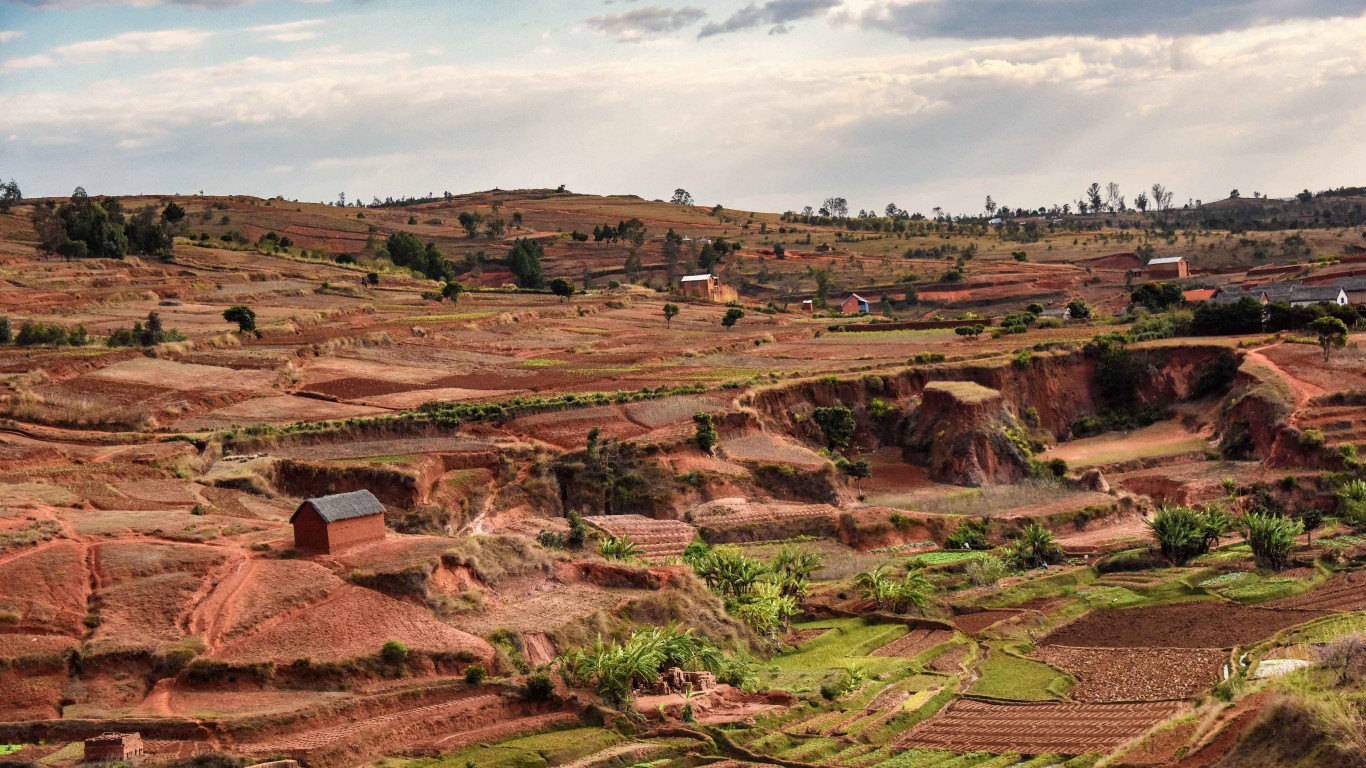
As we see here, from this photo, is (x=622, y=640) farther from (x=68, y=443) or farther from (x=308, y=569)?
(x=68, y=443)

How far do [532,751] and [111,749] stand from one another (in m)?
7.09

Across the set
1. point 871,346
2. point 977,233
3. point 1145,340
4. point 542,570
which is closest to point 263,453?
point 542,570

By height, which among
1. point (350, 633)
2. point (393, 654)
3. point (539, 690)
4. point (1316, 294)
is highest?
point (1316, 294)

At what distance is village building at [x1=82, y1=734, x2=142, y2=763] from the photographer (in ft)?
84.9

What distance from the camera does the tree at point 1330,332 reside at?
61969mm

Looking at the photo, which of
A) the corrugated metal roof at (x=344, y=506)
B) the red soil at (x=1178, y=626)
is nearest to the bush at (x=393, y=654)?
the corrugated metal roof at (x=344, y=506)

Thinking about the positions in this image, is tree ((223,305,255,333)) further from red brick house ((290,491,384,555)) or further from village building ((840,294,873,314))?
village building ((840,294,873,314))

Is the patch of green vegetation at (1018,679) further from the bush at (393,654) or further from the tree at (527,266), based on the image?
the tree at (527,266)

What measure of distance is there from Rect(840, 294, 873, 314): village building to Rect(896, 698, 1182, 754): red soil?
74055mm

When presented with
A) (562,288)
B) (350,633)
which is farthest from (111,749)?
(562,288)

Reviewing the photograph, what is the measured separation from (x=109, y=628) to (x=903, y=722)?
1544 centimetres

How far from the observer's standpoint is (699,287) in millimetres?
110750

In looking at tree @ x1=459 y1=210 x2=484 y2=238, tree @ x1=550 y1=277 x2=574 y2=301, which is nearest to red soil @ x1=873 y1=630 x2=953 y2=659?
tree @ x1=550 y1=277 x2=574 y2=301

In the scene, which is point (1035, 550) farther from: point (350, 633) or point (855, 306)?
point (855, 306)
